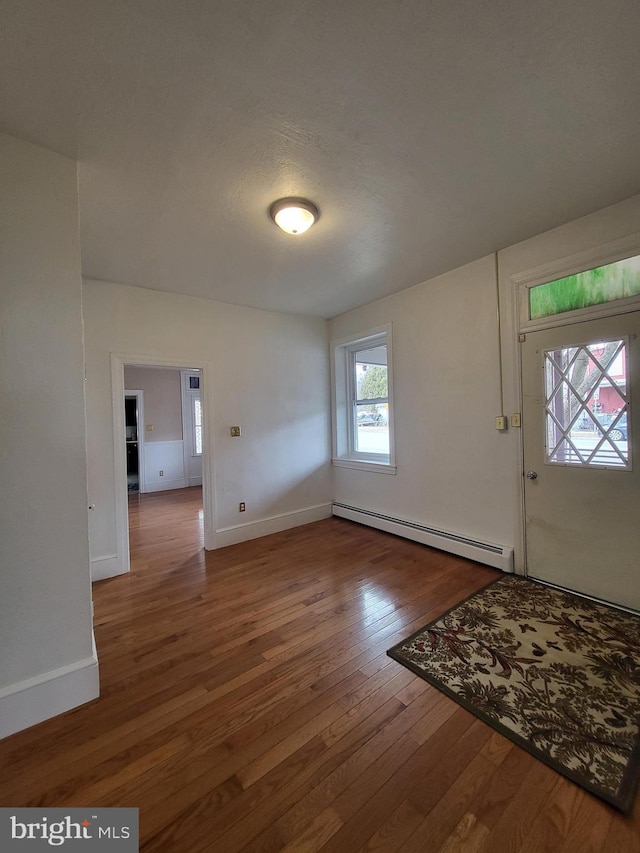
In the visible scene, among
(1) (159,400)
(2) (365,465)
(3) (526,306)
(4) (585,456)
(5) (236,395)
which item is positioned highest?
(3) (526,306)

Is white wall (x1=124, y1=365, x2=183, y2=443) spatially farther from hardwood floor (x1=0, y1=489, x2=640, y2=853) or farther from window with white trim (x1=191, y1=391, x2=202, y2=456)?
hardwood floor (x1=0, y1=489, x2=640, y2=853)

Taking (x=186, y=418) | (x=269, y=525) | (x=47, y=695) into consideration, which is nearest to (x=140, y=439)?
(x=186, y=418)

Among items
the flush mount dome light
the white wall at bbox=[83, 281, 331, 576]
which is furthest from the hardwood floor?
the flush mount dome light

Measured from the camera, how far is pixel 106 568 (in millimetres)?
3062

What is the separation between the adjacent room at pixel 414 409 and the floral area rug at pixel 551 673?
17 mm

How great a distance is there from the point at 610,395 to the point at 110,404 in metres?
4.01

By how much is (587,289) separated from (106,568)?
4.51 meters

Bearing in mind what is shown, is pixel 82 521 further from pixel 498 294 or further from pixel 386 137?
pixel 498 294

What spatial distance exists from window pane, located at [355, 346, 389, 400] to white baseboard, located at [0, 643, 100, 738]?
3585 mm

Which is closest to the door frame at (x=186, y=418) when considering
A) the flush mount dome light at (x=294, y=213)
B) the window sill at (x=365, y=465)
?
the window sill at (x=365, y=465)

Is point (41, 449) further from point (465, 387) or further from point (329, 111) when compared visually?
point (465, 387)

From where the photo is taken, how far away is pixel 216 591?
278 centimetres

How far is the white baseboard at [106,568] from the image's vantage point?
3000mm

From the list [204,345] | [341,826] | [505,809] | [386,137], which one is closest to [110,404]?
[204,345]
